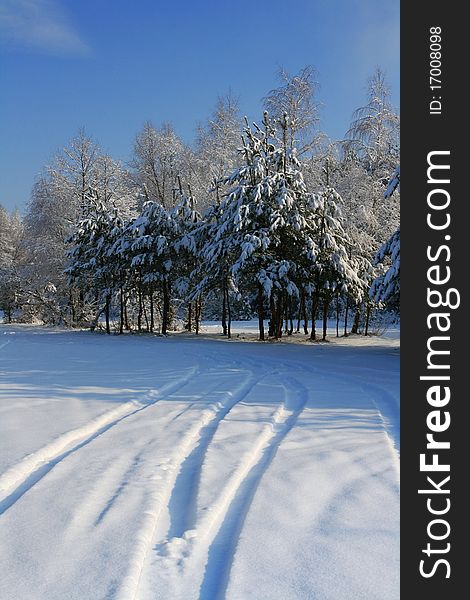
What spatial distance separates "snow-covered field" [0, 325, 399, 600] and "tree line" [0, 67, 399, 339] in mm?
6889

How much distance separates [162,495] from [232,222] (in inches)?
536

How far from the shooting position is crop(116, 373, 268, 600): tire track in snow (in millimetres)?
2328

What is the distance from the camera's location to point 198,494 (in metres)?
3.29

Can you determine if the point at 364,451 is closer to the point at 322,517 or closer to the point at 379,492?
the point at 379,492

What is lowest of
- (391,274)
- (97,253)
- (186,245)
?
(391,274)

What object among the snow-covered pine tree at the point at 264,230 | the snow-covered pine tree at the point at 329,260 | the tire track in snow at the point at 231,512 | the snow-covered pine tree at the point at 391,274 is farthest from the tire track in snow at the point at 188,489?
the snow-covered pine tree at the point at 329,260

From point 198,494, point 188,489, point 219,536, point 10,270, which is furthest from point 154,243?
point 219,536

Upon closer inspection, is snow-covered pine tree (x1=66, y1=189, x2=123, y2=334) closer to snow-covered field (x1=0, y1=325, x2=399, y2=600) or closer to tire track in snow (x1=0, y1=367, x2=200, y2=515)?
snow-covered field (x1=0, y1=325, x2=399, y2=600)

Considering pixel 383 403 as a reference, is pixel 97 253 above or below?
above

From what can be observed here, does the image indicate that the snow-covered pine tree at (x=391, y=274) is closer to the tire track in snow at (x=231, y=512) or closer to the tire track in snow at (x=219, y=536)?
the tire track in snow at (x=231, y=512)

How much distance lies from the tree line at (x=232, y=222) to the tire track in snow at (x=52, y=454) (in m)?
7.35

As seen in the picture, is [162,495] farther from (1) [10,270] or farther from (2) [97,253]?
(1) [10,270]

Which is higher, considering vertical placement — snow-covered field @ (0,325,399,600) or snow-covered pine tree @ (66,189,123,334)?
snow-covered pine tree @ (66,189,123,334)

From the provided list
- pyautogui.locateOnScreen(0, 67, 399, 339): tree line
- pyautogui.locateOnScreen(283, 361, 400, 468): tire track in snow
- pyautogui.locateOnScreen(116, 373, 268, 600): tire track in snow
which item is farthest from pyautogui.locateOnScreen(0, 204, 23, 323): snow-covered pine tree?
pyautogui.locateOnScreen(116, 373, 268, 600): tire track in snow
